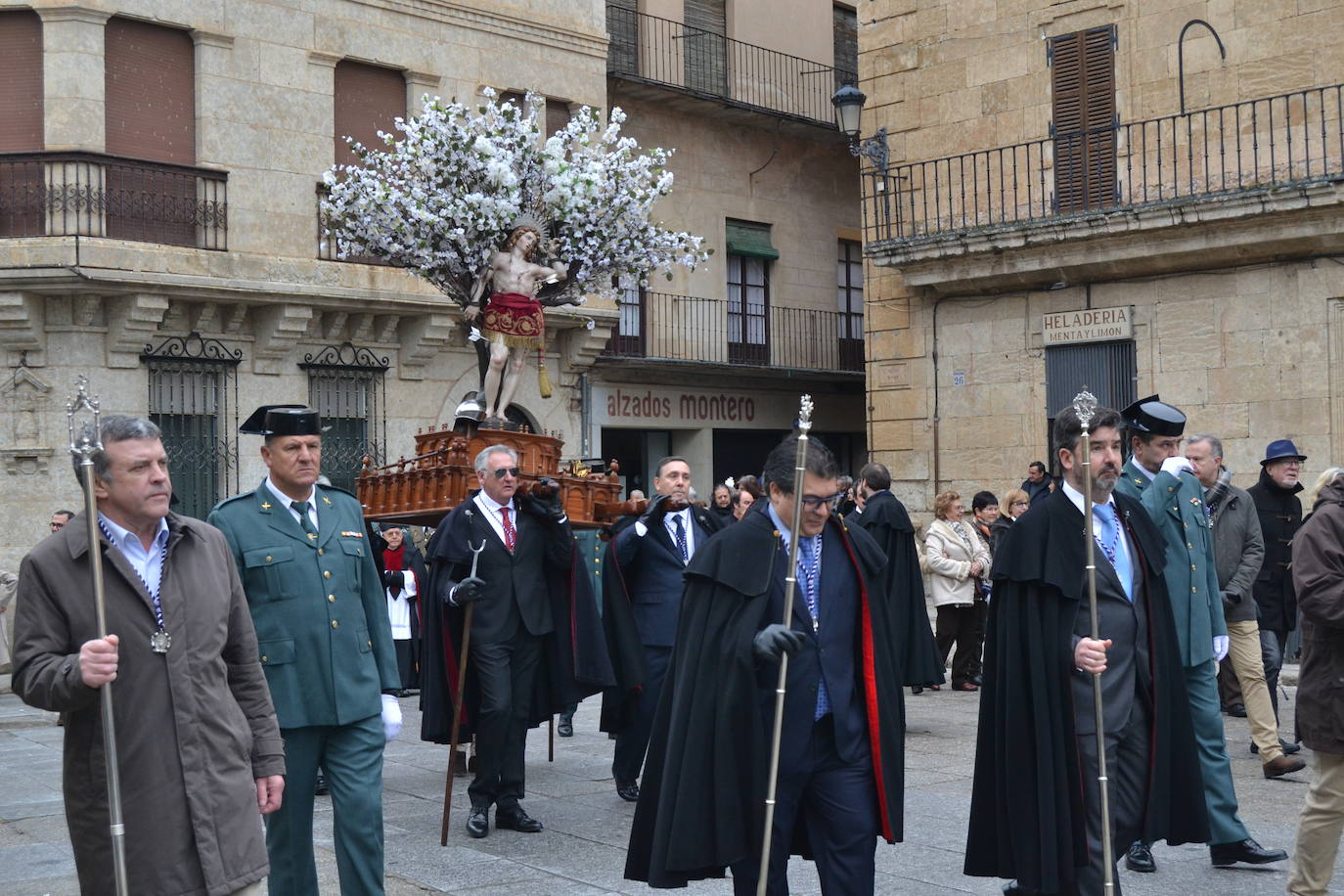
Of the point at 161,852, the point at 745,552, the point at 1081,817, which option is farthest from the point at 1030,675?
the point at 161,852

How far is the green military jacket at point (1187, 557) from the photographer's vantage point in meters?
7.47

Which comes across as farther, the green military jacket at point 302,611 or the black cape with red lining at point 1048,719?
the green military jacket at point 302,611

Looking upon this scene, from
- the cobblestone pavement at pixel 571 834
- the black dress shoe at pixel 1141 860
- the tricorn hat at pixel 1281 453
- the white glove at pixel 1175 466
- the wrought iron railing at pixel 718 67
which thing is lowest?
the cobblestone pavement at pixel 571 834

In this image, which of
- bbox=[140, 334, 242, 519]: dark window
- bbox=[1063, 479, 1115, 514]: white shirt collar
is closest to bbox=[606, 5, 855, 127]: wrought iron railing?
bbox=[140, 334, 242, 519]: dark window

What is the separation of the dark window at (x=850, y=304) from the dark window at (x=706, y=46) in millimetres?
4216

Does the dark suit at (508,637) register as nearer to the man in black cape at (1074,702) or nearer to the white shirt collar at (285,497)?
the white shirt collar at (285,497)

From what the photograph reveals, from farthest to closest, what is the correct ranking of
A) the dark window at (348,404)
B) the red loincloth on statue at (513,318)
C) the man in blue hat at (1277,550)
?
the dark window at (348,404) → the red loincloth on statue at (513,318) → the man in blue hat at (1277,550)

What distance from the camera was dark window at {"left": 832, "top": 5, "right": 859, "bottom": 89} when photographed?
27.5 meters

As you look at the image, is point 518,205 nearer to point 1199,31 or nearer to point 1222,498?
point 1222,498

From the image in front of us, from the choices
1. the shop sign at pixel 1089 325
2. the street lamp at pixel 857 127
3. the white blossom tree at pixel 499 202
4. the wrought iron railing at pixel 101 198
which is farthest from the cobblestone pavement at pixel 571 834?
the street lamp at pixel 857 127

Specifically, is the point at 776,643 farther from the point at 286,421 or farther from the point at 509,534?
the point at 509,534

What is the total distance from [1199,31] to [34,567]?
1509 centimetres

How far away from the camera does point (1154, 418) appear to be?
281 inches

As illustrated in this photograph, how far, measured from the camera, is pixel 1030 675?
18.6 feet
